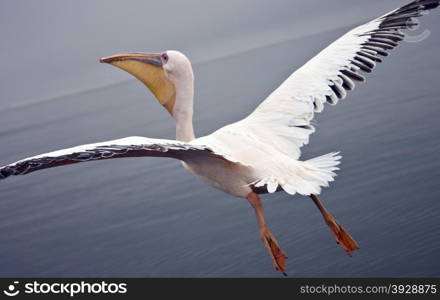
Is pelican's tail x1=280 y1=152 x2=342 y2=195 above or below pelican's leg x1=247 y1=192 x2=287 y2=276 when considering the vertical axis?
above

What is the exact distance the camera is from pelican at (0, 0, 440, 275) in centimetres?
231

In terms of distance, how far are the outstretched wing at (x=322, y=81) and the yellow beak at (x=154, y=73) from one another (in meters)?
0.27

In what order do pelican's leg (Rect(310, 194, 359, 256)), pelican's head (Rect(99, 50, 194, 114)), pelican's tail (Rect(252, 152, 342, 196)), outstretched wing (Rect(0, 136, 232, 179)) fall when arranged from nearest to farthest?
outstretched wing (Rect(0, 136, 232, 179))
pelican's tail (Rect(252, 152, 342, 196))
pelican's leg (Rect(310, 194, 359, 256))
pelican's head (Rect(99, 50, 194, 114))

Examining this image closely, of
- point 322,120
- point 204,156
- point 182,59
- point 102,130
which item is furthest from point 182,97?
point 102,130

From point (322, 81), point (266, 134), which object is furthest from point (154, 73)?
point (322, 81)

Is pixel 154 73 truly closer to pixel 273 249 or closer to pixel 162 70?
pixel 162 70

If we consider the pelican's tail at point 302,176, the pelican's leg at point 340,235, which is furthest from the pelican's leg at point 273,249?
the pelican's leg at point 340,235

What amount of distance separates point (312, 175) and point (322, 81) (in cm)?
68

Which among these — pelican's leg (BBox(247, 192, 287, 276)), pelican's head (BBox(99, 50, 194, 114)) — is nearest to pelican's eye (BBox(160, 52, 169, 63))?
pelican's head (BBox(99, 50, 194, 114))

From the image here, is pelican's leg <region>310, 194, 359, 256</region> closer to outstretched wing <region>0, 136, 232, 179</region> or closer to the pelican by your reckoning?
the pelican

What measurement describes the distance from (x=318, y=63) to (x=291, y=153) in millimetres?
608

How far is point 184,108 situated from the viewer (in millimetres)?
2893

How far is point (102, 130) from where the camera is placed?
28.1ft

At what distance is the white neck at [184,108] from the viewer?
9.48 ft
